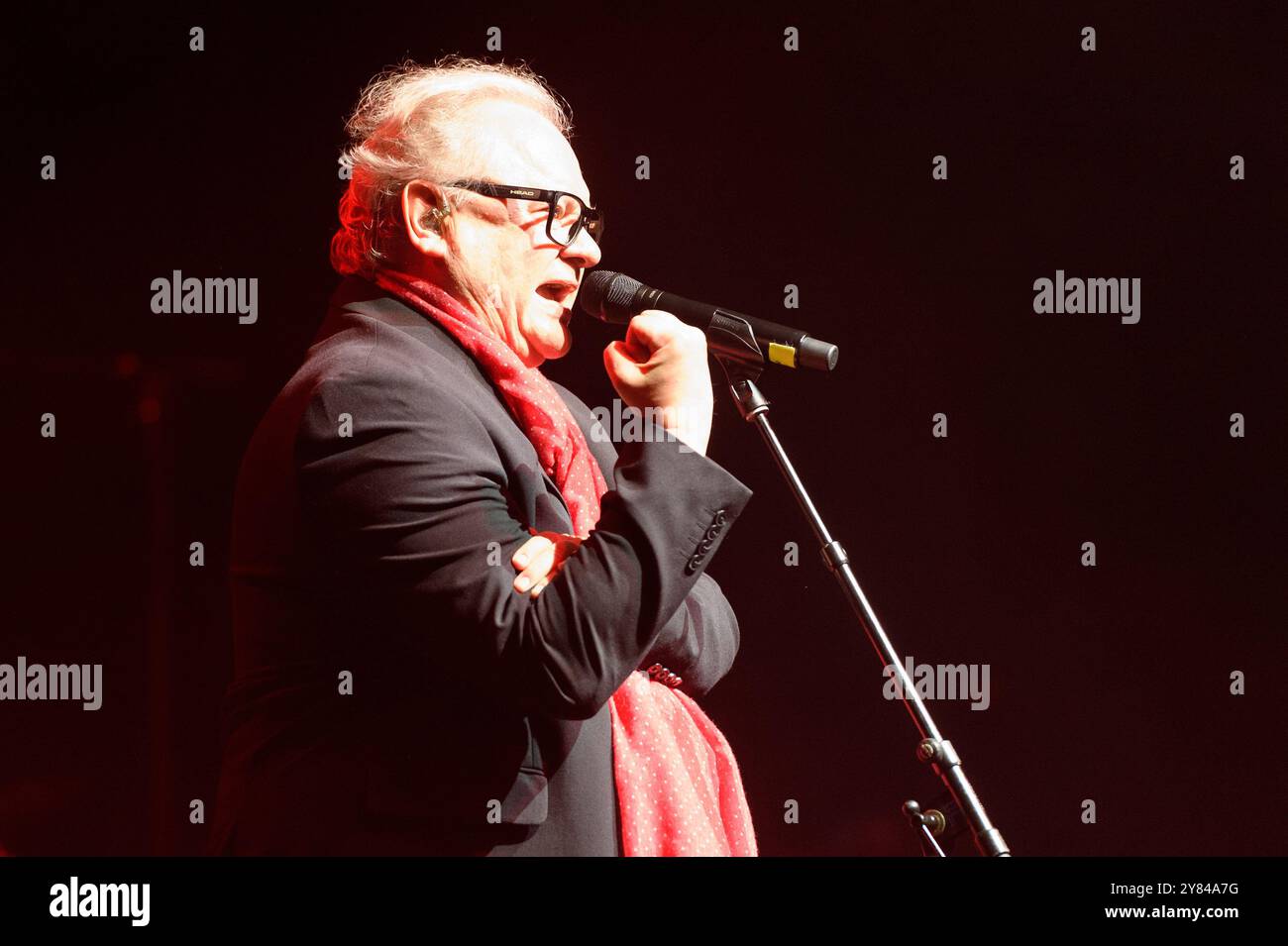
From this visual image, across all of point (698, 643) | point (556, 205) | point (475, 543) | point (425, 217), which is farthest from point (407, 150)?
point (698, 643)

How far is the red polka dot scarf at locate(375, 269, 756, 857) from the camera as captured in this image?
1474 millimetres

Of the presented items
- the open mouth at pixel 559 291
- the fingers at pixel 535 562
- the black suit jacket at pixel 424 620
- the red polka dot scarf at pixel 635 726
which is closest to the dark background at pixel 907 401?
the open mouth at pixel 559 291

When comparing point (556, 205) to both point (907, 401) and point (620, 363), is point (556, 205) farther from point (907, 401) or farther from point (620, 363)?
point (907, 401)

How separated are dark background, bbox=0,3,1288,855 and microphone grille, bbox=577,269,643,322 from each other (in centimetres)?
74

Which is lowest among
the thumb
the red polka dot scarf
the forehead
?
the red polka dot scarf

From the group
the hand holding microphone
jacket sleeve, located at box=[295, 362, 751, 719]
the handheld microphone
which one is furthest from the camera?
the handheld microphone

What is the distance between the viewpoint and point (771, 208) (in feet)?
8.17

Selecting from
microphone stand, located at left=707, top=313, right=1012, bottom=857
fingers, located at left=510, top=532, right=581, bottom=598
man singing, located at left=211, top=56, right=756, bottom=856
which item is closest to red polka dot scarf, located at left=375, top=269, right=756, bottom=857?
man singing, located at left=211, top=56, right=756, bottom=856

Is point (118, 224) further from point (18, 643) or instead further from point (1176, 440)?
point (1176, 440)

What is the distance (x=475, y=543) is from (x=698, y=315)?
1.49 ft

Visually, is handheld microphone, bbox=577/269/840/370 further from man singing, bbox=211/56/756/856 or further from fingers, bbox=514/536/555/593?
fingers, bbox=514/536/555/593

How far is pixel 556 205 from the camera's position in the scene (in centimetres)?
161

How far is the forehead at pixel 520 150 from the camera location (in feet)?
5.24
